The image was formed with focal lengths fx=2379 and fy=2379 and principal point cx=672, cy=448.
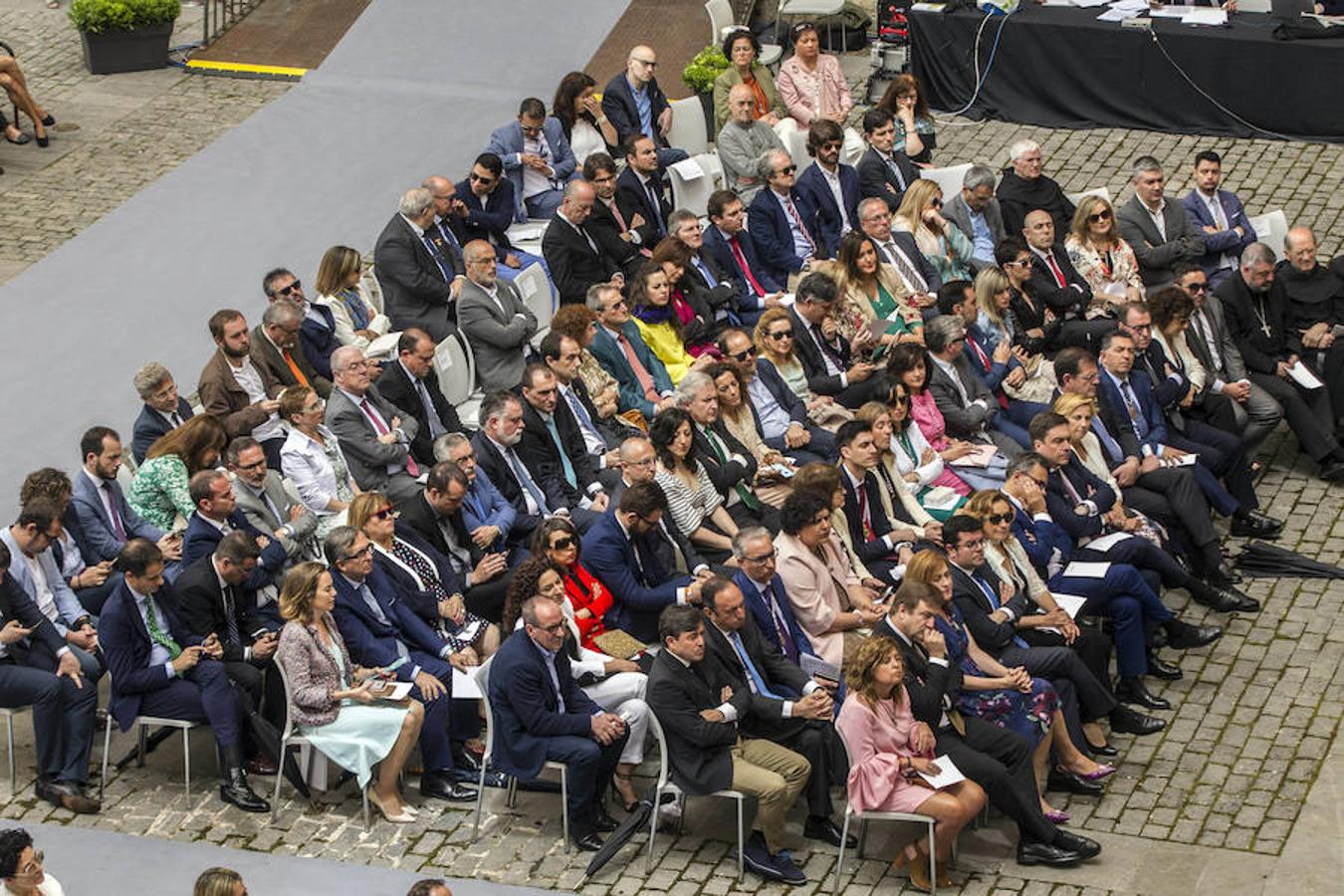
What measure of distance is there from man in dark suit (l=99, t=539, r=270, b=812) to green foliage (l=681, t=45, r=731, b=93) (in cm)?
904

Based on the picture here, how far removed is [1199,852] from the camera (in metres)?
11.7

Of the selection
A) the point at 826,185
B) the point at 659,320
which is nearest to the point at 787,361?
the point at 659,320

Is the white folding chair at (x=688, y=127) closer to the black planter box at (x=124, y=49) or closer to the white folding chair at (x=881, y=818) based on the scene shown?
the black planter box at (x=124, y=49)

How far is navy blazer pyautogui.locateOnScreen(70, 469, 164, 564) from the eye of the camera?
1249cm

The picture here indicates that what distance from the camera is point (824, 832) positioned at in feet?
38.5

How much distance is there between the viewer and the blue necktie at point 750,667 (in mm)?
11844

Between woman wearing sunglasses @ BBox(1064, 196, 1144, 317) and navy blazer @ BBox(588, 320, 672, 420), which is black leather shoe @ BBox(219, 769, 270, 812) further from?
woman wearing sunglasses @ BBox(1064, 196, 1144, 317)

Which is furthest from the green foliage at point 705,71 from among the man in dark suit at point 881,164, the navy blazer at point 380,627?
the navy blazer at point 380,627

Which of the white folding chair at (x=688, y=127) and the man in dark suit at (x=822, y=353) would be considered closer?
the man in dark suit at (x=822, y=353)

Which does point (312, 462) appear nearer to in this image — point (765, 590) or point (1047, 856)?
point (765, 590)

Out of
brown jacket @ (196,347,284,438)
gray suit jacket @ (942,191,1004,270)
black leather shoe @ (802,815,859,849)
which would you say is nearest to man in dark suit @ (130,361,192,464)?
brown jacket @ (196,347,284,438)

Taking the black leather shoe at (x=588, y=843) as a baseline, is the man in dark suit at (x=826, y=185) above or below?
above

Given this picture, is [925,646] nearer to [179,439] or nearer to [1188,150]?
[179,439]

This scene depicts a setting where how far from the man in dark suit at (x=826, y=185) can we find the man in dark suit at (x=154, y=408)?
17.8ft
